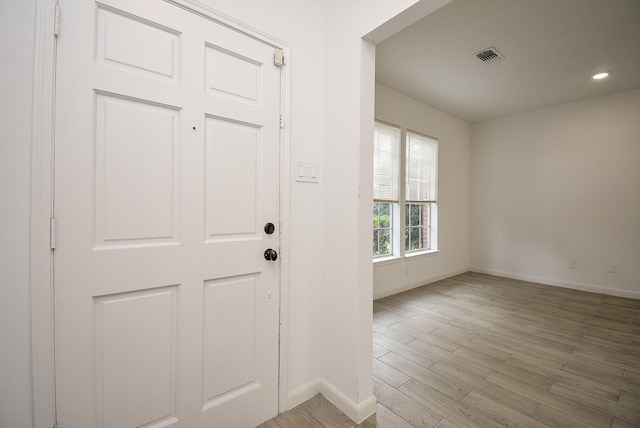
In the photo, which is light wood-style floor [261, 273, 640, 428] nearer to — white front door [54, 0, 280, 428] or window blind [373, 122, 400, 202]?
white front door [54, 0, 280, 428]

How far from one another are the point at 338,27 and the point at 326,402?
2384 millimetres

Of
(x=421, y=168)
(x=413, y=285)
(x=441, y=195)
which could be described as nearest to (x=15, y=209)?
(x=413, y=285)

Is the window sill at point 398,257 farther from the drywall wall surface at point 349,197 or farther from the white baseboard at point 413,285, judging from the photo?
the drywall wall surface at point 349,197

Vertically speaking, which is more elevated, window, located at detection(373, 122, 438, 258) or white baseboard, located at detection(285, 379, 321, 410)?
window, located at detection(373, 122, 438, 258)


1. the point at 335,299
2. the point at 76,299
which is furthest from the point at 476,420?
the point at 76,299

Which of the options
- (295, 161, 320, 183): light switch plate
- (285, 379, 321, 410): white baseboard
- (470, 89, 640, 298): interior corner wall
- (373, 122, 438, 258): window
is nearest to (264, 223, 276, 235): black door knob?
(295, 161, 320, 183): light switch plate

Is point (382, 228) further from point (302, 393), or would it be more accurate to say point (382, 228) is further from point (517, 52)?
point (302, 393)

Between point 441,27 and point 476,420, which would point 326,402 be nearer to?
point 476,420

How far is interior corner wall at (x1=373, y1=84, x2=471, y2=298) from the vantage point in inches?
151

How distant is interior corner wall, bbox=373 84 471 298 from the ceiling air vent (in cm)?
117

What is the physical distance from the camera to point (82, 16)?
3.46 ft

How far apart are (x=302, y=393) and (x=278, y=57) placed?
2072mm

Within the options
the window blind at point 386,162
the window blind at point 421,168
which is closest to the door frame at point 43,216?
the window blind at point 386,162

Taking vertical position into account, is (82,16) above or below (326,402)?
above
